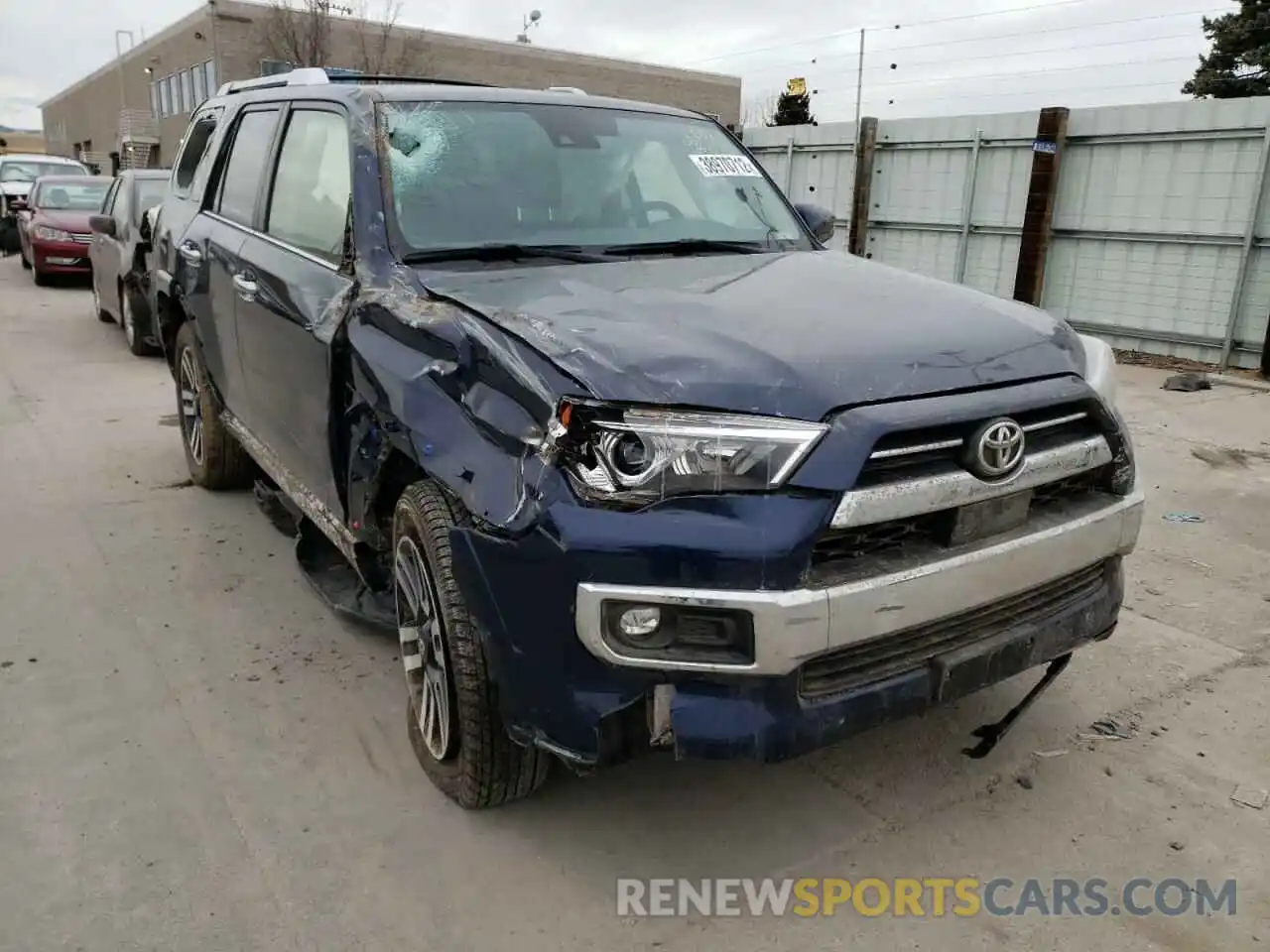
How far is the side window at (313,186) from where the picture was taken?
3.27m

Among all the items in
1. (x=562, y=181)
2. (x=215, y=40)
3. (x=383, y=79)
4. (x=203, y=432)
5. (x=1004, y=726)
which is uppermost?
(x=215, y=40)

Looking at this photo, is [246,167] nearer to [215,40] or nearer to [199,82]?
[215,40]

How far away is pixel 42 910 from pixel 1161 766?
3.07m

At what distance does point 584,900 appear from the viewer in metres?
2.41

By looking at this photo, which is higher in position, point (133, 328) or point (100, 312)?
point (133, 328)

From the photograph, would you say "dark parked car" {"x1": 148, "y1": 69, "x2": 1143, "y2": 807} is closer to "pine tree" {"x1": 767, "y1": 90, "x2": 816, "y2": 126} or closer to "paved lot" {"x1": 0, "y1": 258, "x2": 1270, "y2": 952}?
"paved lot" {"x1": 0, "y1": 258, "x2": 1270, "y2": 952}

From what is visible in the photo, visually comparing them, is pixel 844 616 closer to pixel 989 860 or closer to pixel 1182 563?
pixel 989 860

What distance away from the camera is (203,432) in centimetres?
529

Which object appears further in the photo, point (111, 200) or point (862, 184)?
point (862, 184)

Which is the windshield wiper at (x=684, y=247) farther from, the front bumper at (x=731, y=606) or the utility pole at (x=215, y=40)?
the utility pole at (x=215, y=40)

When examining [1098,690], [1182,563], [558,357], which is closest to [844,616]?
[558,357]

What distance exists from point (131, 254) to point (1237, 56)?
34.4m

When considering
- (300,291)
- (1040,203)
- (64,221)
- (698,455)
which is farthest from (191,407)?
(64,221)

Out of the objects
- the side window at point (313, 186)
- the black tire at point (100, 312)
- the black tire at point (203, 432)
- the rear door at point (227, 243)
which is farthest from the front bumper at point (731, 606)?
the black tire at point (100, 312)
